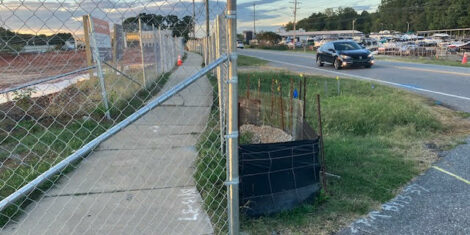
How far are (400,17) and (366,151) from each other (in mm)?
115774

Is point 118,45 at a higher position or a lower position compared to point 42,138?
higher

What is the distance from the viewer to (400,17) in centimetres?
10488

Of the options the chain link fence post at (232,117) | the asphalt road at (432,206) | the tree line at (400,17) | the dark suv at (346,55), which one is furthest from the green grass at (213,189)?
the tree line at (400,17)

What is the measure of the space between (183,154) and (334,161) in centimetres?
208

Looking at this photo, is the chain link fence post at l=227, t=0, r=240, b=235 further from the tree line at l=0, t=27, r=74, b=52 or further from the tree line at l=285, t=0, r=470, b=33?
the tree line at l=285, t=0, r=470, b=33

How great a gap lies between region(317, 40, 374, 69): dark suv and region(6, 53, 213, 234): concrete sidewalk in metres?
13.1

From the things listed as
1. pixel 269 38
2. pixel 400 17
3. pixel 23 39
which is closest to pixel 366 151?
pixel 23 39

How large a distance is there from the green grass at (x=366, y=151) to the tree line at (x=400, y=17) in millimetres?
77449

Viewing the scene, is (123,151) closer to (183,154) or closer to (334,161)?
(183,154)

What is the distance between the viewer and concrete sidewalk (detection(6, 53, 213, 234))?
120 inches

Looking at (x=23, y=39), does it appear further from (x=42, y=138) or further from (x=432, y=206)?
(x=432, y=206)

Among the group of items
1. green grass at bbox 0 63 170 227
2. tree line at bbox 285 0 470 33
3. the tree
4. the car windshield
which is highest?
tree line at bbox 285 0 470 33

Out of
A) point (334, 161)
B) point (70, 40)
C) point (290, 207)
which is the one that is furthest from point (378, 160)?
point (70, 40)

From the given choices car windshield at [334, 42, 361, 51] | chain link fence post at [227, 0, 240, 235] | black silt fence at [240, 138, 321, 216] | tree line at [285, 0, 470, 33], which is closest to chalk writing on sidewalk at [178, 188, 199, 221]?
black silt fence at [240, 138, 321, 216]
